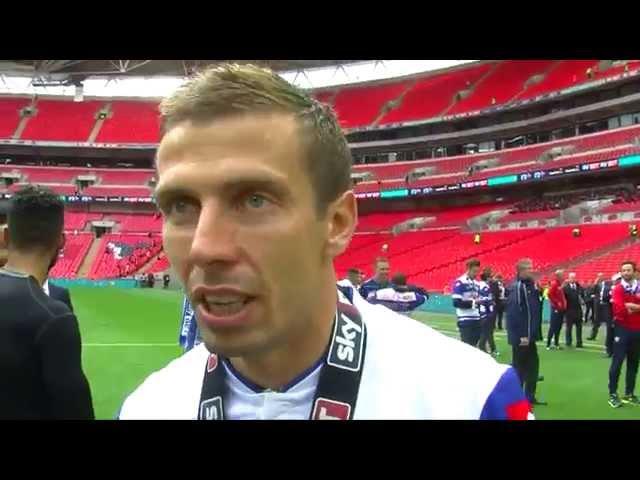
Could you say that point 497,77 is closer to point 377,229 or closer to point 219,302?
point 377,229

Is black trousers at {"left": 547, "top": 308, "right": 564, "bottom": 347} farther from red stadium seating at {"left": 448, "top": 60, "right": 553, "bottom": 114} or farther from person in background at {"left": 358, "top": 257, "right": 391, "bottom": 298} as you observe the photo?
red stadium seating at {"left": 448, "top": 60, "right": 553, "bottom": 114}

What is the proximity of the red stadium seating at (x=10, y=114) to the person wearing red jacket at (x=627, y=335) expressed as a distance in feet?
189

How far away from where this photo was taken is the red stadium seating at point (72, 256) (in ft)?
147

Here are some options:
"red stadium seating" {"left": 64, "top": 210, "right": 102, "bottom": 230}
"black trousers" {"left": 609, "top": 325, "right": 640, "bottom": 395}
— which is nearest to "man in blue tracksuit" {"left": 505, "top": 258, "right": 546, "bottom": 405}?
"black trousers" {"left": 609, "top": 325, "right": 640, "bottom": 395}

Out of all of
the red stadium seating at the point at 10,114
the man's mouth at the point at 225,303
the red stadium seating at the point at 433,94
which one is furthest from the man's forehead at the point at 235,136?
the red stadium seating at the point at 10,114

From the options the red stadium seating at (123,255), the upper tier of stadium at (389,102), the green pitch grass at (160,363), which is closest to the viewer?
the green pitch grass at (160,363)

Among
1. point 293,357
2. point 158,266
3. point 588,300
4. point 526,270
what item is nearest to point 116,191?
point 158,266

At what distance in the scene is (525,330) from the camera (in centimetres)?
785

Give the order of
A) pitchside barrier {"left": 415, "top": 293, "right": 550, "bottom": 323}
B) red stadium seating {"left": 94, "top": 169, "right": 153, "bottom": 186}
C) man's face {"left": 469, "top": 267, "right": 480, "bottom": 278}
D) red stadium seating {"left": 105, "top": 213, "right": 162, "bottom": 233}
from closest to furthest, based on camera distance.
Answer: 1. man's face {"left": 469, "top": 267, "right": 480, "bottom": 278}
2. pitchside barrier {"left": 415, "top": 293, "right": 550, "bottom": 323}
3. red stadium seating {"left": 105, "top": 213, "right": 162, "bottom": 233}
4. red stadium seating {"left": 94, "top": 169, "right": 153, "bottom": 186}

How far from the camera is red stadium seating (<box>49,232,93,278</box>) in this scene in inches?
1768

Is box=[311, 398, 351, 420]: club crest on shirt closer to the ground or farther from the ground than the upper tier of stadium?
closer to the ground

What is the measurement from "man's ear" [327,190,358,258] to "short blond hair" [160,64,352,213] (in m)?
0.03

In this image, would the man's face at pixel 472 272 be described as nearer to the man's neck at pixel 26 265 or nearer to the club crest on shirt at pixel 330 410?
the man's neck at pixel 26 265

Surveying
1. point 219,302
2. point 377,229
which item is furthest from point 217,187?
point 377,229
